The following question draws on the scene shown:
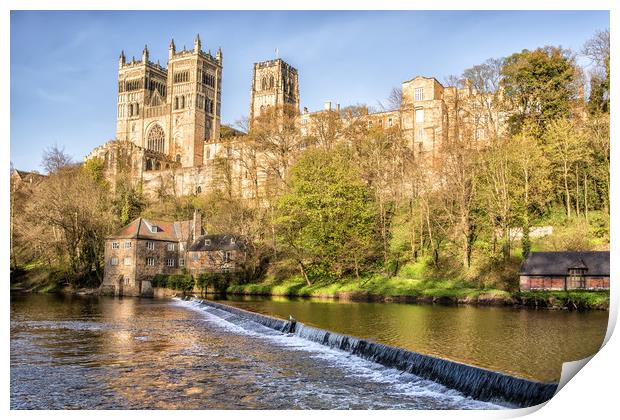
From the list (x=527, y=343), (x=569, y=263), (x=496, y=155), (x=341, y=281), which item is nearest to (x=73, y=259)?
(x=341, y=281)

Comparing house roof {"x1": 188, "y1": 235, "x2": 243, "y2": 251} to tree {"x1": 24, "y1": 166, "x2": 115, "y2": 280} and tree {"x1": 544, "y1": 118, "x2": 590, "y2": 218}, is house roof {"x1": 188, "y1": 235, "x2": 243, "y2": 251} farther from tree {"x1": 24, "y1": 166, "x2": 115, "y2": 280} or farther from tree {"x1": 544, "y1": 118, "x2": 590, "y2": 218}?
tree {"x1": 544, "y1": 118, "x2": 590, "y2": 218}

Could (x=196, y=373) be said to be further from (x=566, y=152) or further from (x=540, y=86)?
(x=540, y=86)

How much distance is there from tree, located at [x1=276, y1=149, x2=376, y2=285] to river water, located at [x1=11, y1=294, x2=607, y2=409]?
49.0 feet

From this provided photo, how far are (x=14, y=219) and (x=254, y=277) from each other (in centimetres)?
1373

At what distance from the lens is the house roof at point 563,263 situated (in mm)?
25000

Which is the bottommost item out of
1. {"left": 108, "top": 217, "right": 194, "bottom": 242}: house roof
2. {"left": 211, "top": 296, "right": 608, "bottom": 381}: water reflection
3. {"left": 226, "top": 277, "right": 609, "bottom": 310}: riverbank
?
{"left": 211, "top": 296, "right": 608, "bottom": 381}: water reflection

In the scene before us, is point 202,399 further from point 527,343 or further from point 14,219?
point 14,219

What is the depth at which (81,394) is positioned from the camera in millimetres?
9922

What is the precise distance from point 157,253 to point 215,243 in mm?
3754

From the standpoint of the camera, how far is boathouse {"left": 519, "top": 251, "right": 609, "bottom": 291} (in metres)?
24.9

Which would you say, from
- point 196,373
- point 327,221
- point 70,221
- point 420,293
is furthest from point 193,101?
point 196,373

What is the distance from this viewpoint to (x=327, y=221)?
111ft

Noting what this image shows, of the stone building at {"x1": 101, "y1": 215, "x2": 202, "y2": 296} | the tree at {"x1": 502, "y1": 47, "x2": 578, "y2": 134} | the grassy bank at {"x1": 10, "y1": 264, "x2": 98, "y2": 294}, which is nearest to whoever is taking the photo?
the grassy bank at {"x1": 10, "y1": 264, "x2": 98, "y2": 294}

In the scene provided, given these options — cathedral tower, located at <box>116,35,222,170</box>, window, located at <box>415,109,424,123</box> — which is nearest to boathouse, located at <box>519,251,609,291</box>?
window, located at <box>415,109,424,123</box>
